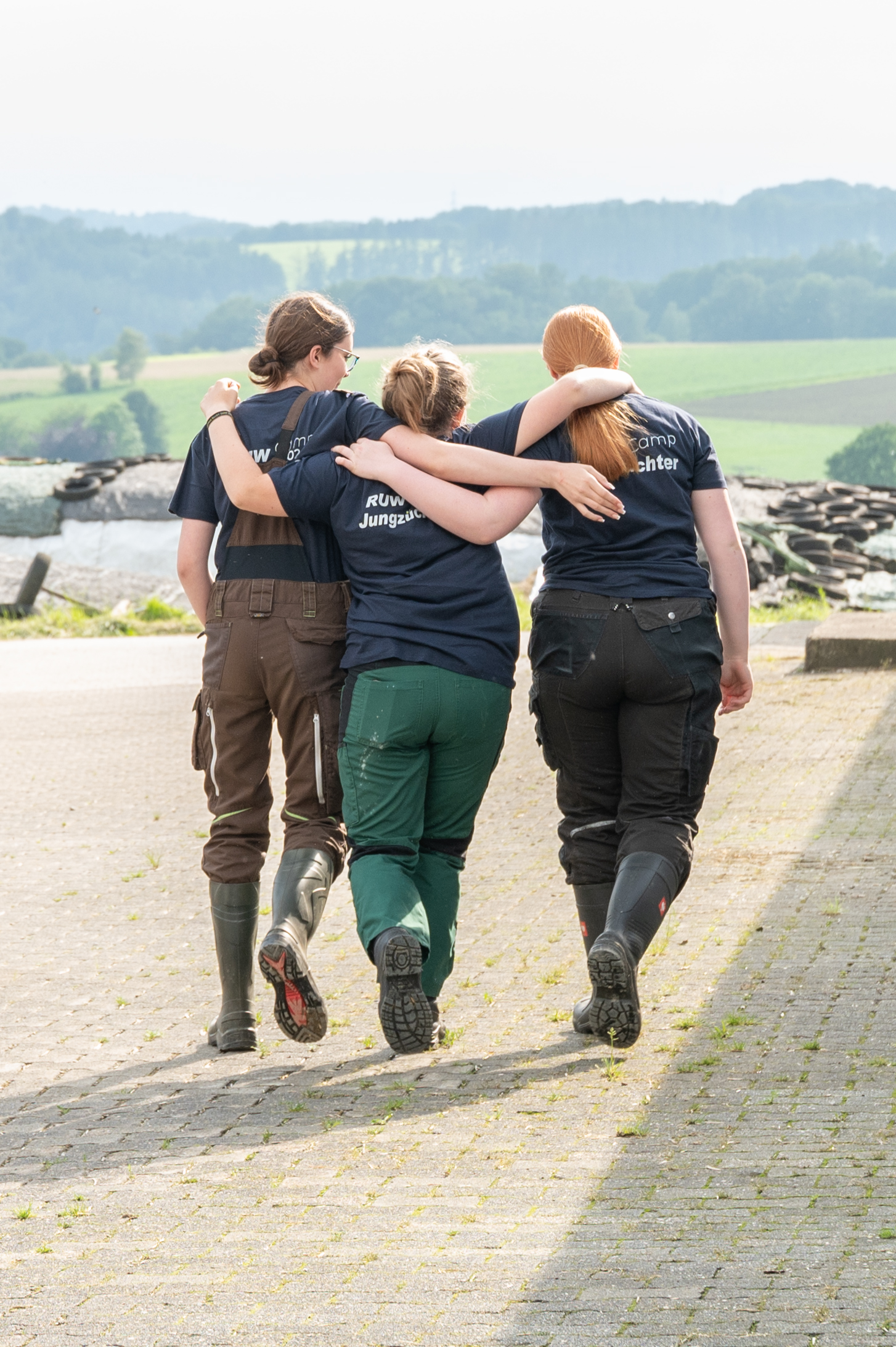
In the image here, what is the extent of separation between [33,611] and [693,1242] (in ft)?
61.3

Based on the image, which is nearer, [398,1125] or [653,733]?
[398,1125]

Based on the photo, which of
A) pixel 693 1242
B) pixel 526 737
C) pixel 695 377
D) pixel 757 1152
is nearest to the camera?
pixel 693 1242

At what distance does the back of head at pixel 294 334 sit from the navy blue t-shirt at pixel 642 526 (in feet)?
2.13

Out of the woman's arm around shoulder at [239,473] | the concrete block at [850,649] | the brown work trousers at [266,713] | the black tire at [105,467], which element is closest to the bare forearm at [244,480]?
the woman's arm around shoulder at [239,473]

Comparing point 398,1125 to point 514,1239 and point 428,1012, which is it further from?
point 514,1239

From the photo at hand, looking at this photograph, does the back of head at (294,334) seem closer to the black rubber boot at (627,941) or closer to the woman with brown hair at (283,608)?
the woman with brown hair at (283,608)

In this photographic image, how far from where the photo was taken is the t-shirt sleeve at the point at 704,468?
13.7ft

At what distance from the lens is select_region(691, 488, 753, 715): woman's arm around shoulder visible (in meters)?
4.20

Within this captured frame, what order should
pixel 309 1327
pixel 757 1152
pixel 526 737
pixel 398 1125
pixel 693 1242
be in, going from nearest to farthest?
pixel 309 1327, pixel 693 1242, pixel 757 1152, pixel 398 1125, pixel 526 737

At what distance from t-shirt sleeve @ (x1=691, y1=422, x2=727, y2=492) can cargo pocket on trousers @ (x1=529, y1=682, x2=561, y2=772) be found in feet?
2.21

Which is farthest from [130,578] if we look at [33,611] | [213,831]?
[213,831]

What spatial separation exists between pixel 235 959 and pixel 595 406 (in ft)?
5.82

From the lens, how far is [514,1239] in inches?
119

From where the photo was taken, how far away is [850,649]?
11820 millimetres
